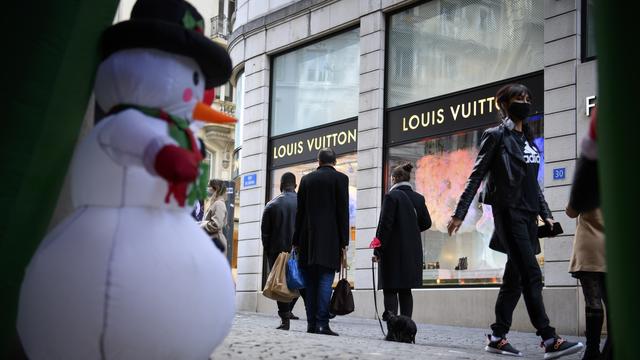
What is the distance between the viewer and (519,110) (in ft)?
21.0

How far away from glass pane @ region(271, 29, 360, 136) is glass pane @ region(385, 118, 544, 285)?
7.59 ft

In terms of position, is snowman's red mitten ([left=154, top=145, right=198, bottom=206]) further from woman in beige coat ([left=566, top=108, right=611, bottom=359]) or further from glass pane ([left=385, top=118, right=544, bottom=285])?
glass pane ([left=385, top=118, right=544, bottom=285])

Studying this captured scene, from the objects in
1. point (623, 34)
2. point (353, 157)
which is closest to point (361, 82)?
point (353, 157)

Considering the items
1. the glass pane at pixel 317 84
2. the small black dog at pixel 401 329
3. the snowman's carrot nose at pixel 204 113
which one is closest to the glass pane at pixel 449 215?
the glass pane at pixel 317 84

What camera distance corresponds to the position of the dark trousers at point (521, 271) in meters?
6.11

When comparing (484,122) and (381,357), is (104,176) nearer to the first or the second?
(381,357)

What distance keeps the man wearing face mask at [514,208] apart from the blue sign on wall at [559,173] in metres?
4.40

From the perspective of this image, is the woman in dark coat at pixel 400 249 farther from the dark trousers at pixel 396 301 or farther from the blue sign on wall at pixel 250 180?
the blue sign on wall at pixel 250 180

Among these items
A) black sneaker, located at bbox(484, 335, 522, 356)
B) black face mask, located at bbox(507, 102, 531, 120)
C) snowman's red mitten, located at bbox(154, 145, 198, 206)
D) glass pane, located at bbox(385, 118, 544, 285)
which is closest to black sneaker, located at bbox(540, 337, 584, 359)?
black sneaker, located at bbox(484, 335, 522, 356)

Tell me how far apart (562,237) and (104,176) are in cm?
851

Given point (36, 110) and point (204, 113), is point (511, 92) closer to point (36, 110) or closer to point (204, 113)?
point (204, 113)

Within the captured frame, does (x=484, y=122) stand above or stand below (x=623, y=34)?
above

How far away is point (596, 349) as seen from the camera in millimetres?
5766

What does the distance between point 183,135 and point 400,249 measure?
485 centimetres
